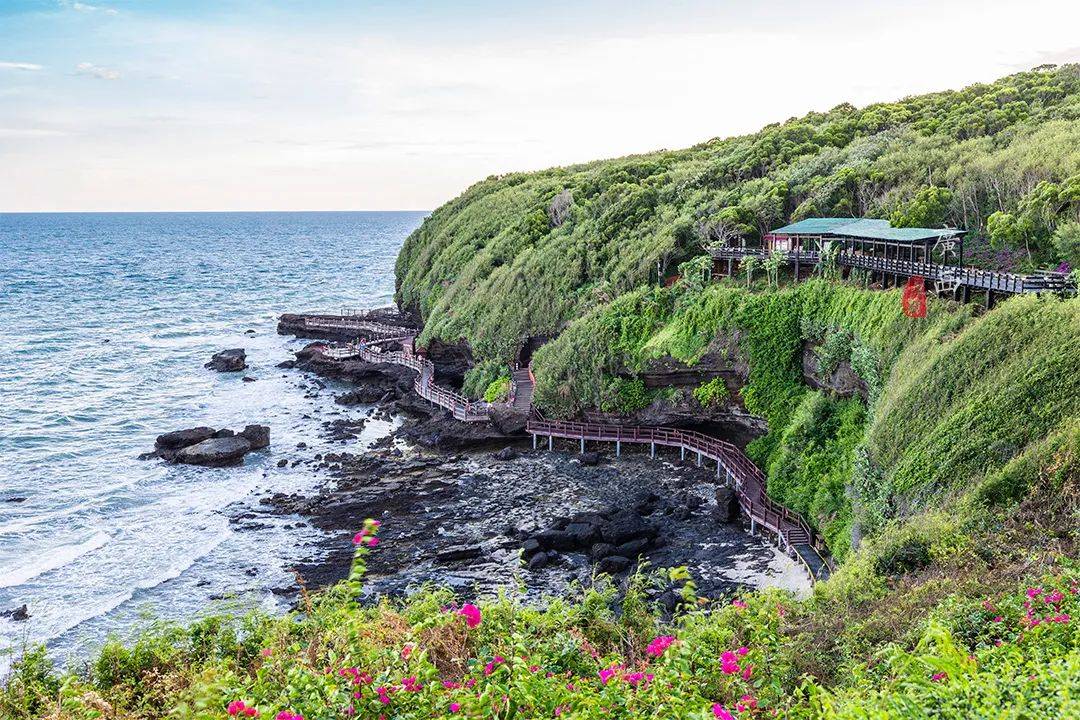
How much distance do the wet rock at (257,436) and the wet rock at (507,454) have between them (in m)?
13.6

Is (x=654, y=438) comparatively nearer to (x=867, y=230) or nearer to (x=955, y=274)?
(x=867, y=230)

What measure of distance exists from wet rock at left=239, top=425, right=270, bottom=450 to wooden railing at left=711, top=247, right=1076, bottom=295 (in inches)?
1137

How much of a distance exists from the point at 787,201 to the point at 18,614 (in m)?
48.5

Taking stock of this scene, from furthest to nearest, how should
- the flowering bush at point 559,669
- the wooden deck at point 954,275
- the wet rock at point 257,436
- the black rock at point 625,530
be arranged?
the wet rock at point 257,436
the black rock at point 625,530
the wooden deck at point 954,275
the flowering bush at point 559,669

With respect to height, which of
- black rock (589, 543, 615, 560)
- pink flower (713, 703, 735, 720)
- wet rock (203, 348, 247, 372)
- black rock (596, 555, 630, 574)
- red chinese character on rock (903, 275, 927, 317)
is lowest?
black rock (596, 555, 630, 574)

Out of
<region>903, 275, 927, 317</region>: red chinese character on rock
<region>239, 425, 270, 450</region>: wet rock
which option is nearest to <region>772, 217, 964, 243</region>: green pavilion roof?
<region>903, 275, 927, 317</region>: red chinese character on rock

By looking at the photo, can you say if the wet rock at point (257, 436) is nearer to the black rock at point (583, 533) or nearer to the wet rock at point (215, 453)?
the wet rock at point (215, 453)

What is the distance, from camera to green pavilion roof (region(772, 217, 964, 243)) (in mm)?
37625

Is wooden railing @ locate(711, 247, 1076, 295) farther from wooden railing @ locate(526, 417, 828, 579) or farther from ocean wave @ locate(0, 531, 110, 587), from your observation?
ocean wave @ locate(0, 531, 110, 587)

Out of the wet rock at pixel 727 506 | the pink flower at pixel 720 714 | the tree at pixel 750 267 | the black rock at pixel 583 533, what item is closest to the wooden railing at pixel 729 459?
the wet rock at pixel 727 506

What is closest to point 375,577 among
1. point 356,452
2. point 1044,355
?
point 356,452

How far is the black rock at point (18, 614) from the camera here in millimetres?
28141

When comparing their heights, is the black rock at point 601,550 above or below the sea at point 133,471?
below

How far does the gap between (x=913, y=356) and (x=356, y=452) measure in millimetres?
29020
